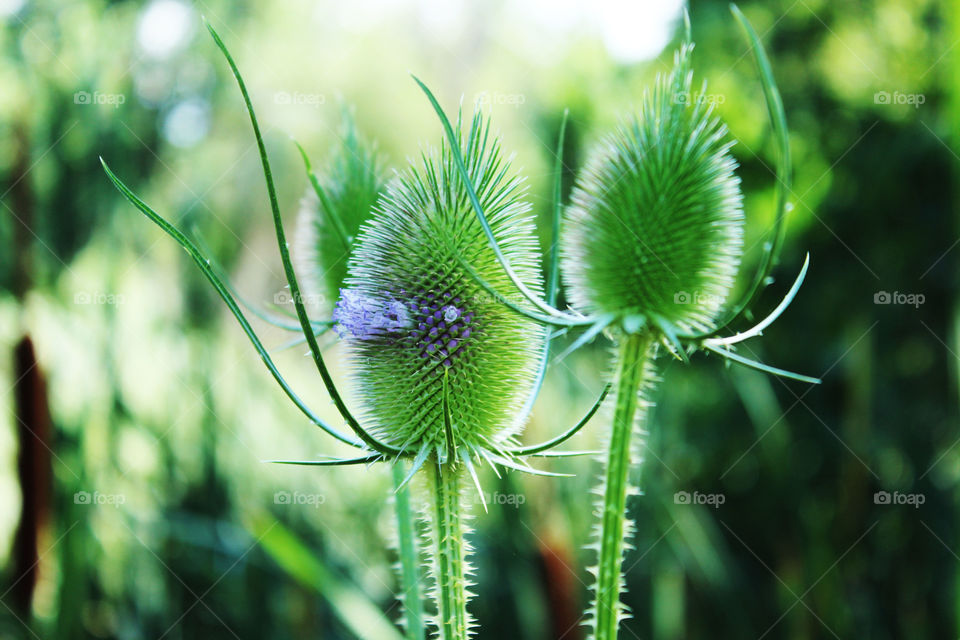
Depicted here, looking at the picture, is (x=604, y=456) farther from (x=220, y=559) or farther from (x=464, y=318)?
(x=220, y=559)

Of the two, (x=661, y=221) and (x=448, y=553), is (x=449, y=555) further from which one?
(x=661, y=221)

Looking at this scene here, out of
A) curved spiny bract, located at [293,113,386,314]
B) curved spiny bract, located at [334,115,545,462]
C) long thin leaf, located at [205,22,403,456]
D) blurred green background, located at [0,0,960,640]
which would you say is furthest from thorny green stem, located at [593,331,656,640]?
blurred green background, located at [0,0,960,640]

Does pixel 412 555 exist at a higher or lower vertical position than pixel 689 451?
lower

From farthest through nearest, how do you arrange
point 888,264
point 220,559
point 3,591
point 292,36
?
1. point 292,36
2. point 888,264
3. point 220,559
4. point 3,591

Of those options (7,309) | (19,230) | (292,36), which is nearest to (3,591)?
(7,309)

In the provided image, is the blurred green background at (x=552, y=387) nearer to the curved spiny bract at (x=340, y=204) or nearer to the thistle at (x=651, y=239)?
the curved spiny bract at (x=340, y=204)

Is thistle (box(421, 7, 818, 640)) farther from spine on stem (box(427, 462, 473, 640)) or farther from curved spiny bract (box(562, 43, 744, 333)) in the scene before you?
spine on stem (box(427, 462, 473, 640))

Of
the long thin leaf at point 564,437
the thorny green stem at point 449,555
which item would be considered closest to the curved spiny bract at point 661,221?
the long thin leaf at point 564,437
